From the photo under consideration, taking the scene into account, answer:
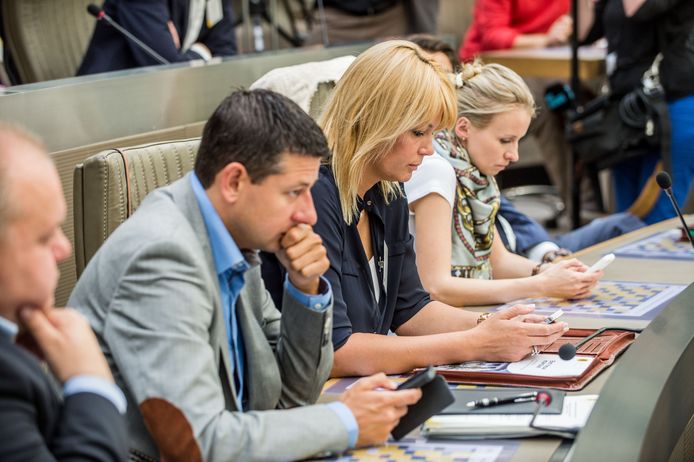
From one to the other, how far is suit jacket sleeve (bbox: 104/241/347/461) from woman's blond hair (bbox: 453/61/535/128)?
1328mm

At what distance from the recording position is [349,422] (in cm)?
148

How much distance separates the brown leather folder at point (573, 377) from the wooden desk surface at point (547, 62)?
3.29m

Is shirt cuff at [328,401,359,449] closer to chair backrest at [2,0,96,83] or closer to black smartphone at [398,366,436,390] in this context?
black smartphone at [398,366,436,390]

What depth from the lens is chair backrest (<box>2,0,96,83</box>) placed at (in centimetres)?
397

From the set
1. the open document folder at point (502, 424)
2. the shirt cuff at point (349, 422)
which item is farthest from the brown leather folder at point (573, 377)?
the shirt cuff at point (349, 422)

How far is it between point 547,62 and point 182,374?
13.7 ft

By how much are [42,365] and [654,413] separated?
0.85 meters

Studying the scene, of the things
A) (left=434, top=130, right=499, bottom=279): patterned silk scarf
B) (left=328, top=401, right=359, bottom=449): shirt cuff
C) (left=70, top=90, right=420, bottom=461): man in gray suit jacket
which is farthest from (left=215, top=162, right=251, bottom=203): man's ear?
(left=434, top=130, right=499, bottom=279): patterned silk scarf

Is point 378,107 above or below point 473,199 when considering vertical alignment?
above

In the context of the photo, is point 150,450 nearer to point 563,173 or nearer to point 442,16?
point 563,173

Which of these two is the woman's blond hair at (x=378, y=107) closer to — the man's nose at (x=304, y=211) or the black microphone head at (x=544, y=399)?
the man's nose at (x=304, y=211)

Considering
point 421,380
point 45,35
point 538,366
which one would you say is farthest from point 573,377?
point 45,35

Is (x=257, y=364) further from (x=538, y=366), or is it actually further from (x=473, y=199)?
(x=473, y=199)

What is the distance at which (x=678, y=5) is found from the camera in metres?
4.14
